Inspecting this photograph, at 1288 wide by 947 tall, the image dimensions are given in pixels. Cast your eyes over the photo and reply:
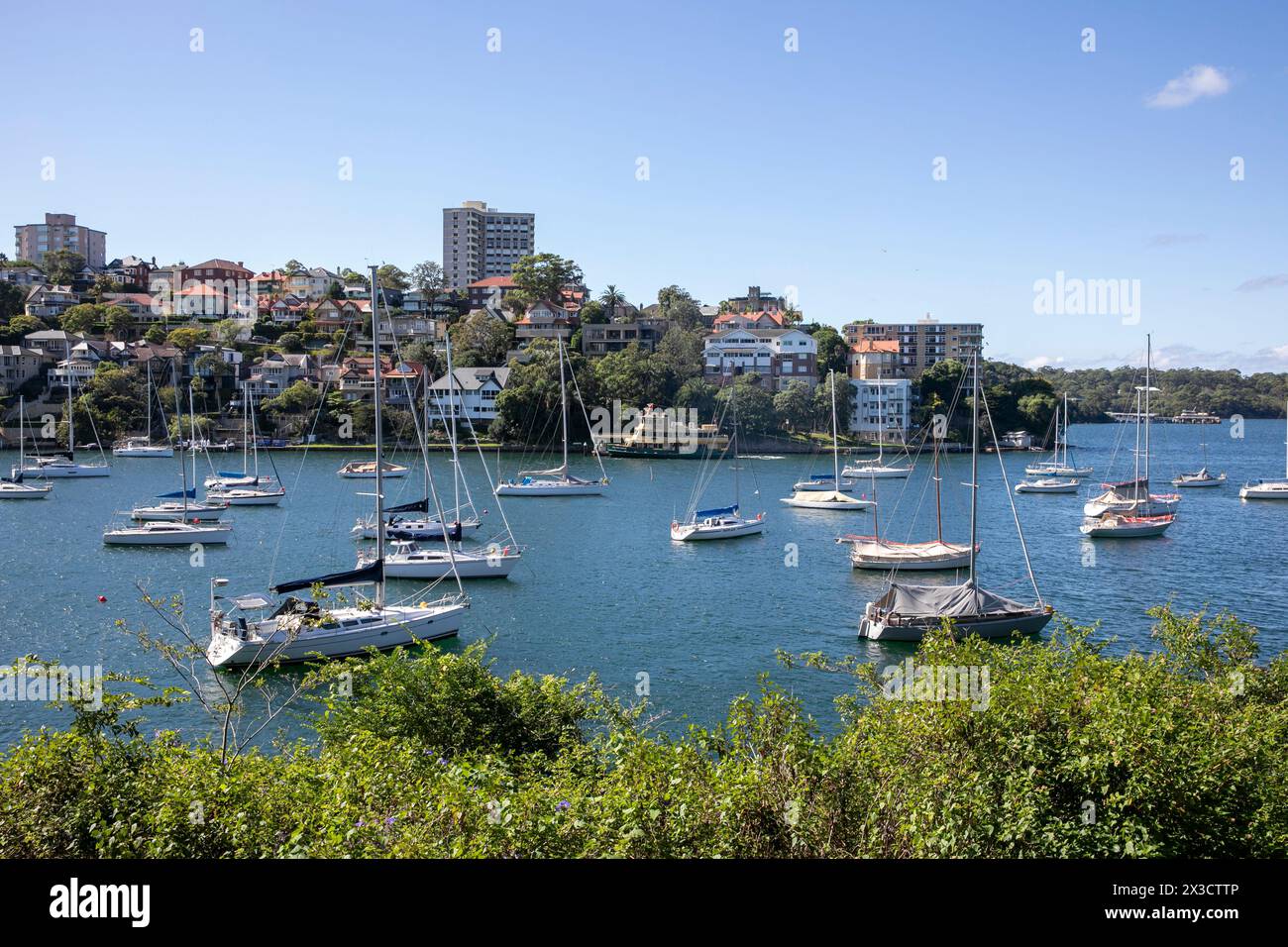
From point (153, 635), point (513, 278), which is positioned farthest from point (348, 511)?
point (513, 278)

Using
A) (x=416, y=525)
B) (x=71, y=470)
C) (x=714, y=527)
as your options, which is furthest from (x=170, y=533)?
(x=71, y=470)

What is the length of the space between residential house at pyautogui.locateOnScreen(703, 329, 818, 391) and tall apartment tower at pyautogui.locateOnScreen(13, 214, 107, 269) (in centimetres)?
9621

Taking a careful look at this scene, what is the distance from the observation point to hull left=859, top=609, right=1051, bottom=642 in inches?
857

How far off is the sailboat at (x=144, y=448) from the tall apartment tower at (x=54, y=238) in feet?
241

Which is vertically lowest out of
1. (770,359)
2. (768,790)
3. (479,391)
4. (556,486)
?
(556,486)

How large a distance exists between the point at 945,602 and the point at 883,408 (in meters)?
68.7

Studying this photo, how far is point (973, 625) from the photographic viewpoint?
21422 mm

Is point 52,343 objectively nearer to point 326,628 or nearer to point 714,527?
point 714,527

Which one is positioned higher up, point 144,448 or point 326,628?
point 144,448

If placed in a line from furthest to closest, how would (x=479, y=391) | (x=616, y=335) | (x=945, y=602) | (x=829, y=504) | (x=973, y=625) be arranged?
(x=616, y=335) < (x=479, y=391) < (x=829, y=504) < (x=945, y=602) < (x=973, y=625)

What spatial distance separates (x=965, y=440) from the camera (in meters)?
89.4

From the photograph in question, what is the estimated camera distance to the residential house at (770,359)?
89.9 metres

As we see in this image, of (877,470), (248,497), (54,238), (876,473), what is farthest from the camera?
(54,238)

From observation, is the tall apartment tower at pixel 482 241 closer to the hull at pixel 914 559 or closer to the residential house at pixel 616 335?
the residential house at pixel 616 335
